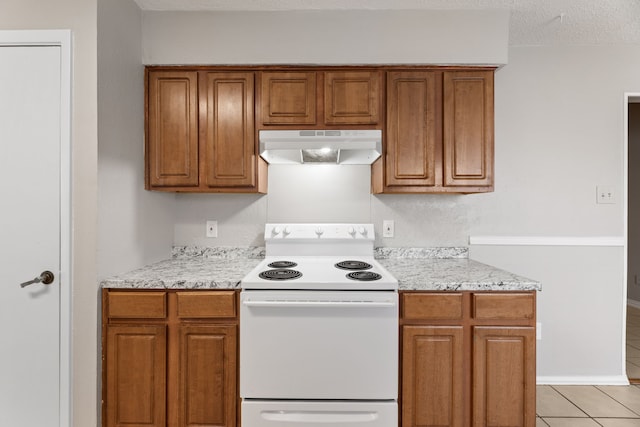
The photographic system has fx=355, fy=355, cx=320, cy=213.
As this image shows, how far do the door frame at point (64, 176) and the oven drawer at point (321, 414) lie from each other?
0.92 meters

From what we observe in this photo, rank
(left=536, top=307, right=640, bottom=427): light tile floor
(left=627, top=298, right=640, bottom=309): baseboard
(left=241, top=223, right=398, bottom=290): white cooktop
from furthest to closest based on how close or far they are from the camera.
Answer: (left=627, top=298, right=640, bottom=309): baseboard < (left=241, top=223, right=398, bottom=290): white cooktop < (left=536, top=307, right=640, bottom=427): light tile floor

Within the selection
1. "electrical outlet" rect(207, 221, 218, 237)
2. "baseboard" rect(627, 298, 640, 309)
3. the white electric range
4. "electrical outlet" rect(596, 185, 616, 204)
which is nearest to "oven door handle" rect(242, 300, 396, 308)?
the white electric range

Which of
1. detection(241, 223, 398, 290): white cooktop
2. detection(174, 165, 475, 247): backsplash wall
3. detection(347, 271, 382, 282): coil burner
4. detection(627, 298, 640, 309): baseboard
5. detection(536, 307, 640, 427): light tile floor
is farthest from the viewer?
detection(627, 298, 640, 309): baseboard

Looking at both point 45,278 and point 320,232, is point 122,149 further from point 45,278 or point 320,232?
point 320,232

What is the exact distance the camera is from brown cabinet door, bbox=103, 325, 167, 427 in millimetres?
A: 1787

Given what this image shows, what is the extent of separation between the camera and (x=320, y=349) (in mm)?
1751

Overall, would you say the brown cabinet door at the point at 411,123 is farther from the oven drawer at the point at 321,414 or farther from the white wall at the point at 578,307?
the oven drawer at the point at 321,414

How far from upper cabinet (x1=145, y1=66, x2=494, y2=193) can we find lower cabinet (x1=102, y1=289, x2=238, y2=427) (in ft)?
2.63

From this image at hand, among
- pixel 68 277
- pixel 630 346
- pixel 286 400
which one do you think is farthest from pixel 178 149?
pixel 630 346

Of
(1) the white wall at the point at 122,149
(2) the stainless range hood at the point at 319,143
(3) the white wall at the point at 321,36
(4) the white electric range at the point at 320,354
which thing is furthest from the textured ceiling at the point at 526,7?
(4) the white electric range at the point at 320,354

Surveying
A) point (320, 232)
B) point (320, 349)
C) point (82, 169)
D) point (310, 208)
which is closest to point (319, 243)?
point (320, 232)

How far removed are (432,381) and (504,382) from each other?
361 mm

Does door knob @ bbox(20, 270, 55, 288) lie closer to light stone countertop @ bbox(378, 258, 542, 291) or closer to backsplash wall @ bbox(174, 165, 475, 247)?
backsplash wall @ bbox(174, 165, 475, 247)

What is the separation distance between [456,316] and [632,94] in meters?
2.30
